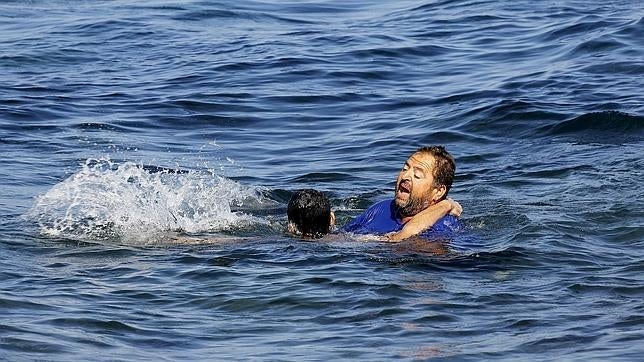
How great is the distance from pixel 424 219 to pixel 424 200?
168 millimetres

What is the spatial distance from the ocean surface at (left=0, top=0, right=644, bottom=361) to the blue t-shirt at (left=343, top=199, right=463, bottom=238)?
0.49 feet

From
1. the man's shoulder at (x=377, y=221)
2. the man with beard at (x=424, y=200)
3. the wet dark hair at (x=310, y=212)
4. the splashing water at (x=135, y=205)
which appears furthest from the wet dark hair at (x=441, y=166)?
the splashing water at (x=135, y=205)

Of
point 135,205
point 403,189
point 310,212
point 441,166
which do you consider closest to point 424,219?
point 403,189

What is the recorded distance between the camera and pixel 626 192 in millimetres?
12531

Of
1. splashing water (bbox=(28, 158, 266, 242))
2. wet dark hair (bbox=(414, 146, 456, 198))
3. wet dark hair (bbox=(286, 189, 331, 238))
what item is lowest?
splashing water (bbox=(28, 158, 266, 242))

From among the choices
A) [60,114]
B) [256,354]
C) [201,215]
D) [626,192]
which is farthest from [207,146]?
[256,354]

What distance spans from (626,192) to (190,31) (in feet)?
38.8

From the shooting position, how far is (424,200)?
1097cm

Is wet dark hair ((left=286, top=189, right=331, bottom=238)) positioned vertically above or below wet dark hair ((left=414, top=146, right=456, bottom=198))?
below

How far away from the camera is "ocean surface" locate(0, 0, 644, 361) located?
28.0 ft

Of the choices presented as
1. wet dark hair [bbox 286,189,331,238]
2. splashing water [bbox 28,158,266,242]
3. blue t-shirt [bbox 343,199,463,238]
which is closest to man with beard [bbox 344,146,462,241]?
blue t-shirt [bbox 343,199,463,238]

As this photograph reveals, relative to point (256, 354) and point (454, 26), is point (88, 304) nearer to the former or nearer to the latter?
point (256, 354)

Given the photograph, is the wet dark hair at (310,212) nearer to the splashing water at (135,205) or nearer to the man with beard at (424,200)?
the man with beard at (424,200)

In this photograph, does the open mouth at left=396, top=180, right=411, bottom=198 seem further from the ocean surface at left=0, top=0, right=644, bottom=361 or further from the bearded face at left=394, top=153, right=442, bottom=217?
the ocean surface at left=0, top=0, right=644, bottom=361
